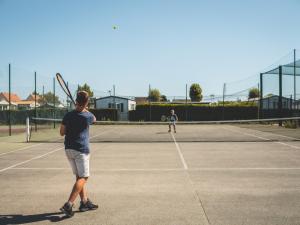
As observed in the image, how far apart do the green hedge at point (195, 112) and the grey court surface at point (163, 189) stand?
2810cm

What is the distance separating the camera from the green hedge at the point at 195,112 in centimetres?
3934

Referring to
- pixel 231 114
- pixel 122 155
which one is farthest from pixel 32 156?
pixel 231 114

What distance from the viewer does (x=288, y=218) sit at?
15.4 ft

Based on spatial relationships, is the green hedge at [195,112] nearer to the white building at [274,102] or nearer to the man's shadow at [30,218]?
the white building at [274,102]

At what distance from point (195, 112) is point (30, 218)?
116ft

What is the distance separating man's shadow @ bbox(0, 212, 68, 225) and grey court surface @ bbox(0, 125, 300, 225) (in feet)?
0.04

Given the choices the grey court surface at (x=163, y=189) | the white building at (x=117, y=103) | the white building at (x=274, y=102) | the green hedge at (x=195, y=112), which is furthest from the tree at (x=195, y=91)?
the grey court surface at (x=163, y=189)

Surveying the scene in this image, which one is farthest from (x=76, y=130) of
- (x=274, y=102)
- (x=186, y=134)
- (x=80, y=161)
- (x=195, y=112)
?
(x=195, y=112)

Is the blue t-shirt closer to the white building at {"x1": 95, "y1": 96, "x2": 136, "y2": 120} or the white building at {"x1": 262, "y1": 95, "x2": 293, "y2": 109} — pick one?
the white building at {"x1": 262, "y1": 95, "x2": 293, "y2": 109}

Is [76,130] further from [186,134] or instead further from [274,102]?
[274,102]

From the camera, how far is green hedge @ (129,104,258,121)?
3934cm

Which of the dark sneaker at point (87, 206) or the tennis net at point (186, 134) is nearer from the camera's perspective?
the dark sneaker at point (87, 206)

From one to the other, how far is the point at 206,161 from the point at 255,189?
143 inches

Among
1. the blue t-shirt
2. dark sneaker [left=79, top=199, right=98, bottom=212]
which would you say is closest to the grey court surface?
dark sneaker [left=79, top=199, right=98, bottom=212]
